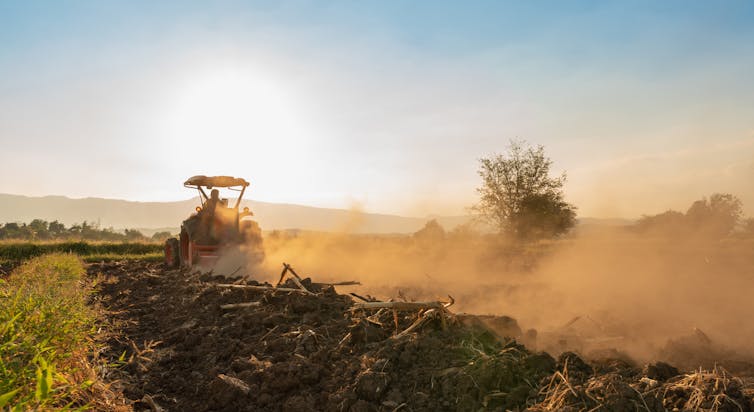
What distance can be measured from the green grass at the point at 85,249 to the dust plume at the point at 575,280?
9029mm

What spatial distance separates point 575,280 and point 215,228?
30.9ft

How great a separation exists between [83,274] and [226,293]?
10239 millimetres

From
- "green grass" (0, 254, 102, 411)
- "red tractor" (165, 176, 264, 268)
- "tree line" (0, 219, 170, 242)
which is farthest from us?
"tree line" (0, 219, 170, 242)

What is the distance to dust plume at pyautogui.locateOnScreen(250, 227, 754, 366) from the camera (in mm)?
6965

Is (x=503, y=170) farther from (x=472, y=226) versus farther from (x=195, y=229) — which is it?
(x=195, y=229)

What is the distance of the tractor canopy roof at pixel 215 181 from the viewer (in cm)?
1345

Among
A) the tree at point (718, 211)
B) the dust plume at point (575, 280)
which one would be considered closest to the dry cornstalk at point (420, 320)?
the dust plume at point (575, 280)

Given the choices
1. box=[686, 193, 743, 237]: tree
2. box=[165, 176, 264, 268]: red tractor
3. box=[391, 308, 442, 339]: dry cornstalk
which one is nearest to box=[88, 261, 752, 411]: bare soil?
box=[391, 308, 442, 339]: dry cornstalk

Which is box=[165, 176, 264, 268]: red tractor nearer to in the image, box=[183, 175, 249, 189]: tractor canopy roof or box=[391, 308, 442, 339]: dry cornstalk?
box=[183, 175, 249, 189]: tractor canopy roof

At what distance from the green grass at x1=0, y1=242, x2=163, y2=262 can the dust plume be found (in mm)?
9029

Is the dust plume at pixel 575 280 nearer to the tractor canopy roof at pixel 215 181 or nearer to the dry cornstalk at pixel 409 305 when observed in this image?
the dry cornstalk at pixel 409 305

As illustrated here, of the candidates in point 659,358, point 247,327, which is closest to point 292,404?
point 247,327

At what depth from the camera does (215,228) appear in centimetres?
1282

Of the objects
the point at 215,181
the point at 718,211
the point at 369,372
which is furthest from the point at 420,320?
the point at 718,211
